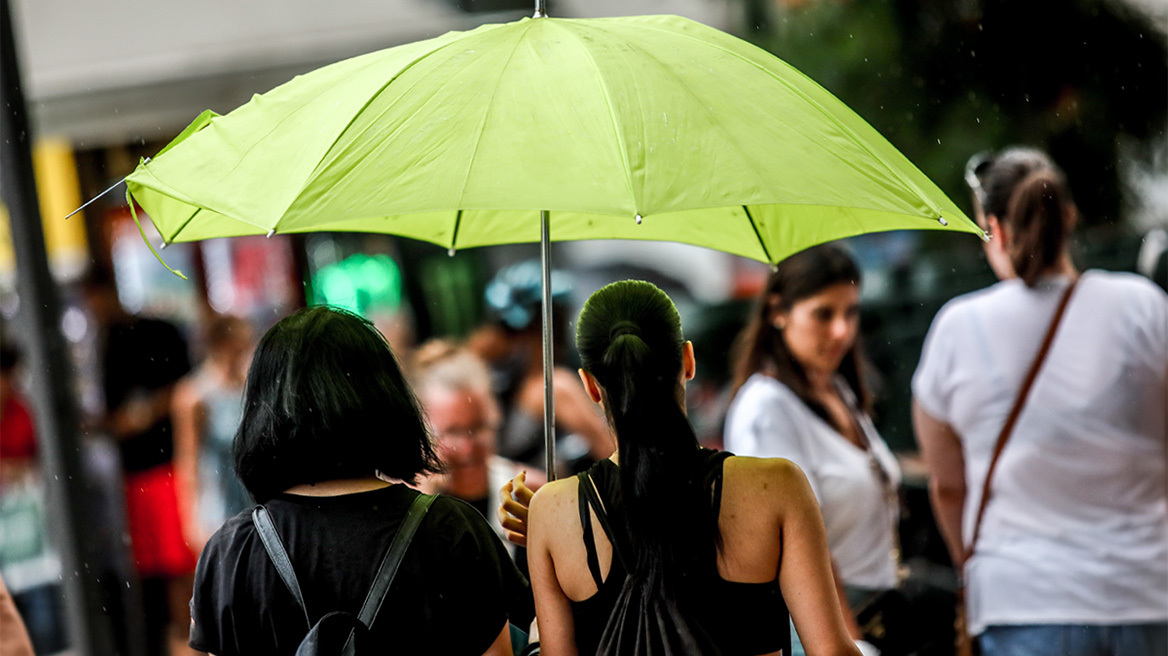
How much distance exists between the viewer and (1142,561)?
3.31 m

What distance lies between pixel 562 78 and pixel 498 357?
4.69 m

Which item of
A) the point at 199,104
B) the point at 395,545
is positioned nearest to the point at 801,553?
the point at 395,545

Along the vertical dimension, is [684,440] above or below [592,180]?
below

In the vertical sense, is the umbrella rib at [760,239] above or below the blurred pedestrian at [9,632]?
above

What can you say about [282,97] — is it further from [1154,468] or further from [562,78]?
[1154,468]

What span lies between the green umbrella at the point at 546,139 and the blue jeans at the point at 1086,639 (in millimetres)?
1709

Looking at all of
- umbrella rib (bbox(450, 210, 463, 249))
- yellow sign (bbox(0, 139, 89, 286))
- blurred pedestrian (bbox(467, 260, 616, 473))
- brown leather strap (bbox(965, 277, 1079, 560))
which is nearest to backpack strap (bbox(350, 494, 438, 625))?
umbrella rib (bbox(450, 210, 463, 249))

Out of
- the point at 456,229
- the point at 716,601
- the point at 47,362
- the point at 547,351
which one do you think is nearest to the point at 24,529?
the point at 47,362

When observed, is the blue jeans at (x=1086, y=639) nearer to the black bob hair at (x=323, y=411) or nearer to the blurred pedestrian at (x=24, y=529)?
the black bob hair at (x=323, y=411)

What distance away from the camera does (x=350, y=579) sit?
199cm

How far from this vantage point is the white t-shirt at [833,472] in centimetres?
341

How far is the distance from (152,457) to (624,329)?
550 cm

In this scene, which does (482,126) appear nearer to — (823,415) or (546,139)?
(546,139)

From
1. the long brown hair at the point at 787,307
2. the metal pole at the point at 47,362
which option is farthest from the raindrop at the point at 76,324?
the long brown hair at the point at 787,307
